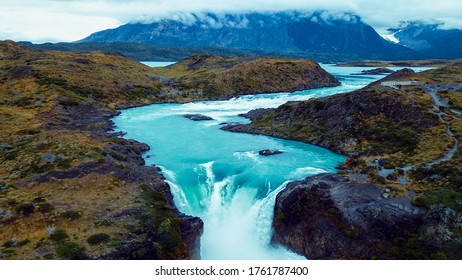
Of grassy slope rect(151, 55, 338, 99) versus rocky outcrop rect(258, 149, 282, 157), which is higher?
grassy slope rect(151, 55, 338, 99)

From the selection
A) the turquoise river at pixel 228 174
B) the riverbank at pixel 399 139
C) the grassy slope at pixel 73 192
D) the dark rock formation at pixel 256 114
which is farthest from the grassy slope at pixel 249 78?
the grassy slope at pixel 73 192

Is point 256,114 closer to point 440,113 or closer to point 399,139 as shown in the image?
point 399,139

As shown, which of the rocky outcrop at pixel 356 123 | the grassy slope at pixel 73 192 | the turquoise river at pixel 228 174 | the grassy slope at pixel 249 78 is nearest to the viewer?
the grassy slope at pixel 73 192

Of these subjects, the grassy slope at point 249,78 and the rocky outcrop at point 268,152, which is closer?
the rocky outcrop at point 268,152

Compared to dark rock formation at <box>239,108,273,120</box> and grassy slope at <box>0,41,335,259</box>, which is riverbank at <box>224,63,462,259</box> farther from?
grassy slope at <box>0,41,335,259</box>

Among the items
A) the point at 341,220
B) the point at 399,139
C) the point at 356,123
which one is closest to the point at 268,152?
the point at 356,123

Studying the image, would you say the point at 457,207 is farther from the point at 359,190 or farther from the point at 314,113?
the point at 314,113

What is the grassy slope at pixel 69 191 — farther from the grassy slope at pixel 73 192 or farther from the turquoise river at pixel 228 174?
the turquoise river at pixel 228 174

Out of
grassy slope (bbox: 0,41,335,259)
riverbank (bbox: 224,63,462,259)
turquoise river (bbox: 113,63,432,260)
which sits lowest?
turquoise river (bbox: 113,63,432,260)

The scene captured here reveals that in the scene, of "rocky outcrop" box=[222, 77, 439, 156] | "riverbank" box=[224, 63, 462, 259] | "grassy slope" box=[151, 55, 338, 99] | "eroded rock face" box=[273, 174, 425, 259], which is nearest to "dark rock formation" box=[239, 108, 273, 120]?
"riverbank" box=[224, 63, 462, 259]
